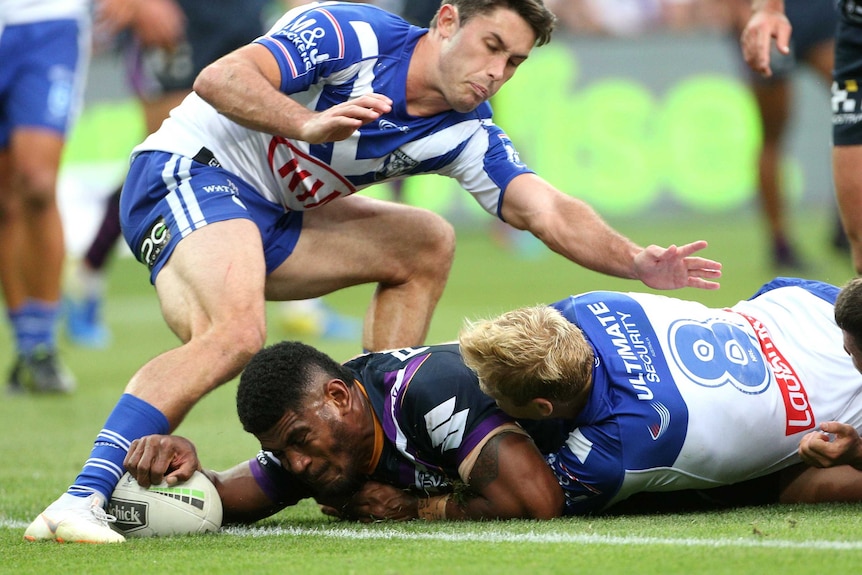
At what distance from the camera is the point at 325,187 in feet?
17.2

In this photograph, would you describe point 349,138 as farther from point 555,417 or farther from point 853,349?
point 853,349

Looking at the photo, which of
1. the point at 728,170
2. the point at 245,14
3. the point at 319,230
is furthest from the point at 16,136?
the point at 728,170

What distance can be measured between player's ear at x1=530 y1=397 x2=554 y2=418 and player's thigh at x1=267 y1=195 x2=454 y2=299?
64.6 inches

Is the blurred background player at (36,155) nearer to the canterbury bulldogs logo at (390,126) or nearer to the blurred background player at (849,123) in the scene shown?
the canterbury bulldogs logo at (390,126)

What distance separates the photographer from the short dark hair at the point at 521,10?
16.0 ft

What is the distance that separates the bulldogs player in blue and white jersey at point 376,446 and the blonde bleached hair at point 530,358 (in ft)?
0.50

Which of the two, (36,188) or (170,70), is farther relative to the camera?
(170,70)

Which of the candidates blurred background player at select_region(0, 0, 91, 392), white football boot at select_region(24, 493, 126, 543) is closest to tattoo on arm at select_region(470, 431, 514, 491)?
white football boot at select_region(24, 493, 126, 543)

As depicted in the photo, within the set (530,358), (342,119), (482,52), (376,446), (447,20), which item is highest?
(447,20)

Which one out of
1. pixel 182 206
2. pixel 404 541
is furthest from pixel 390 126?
pixel 404 541

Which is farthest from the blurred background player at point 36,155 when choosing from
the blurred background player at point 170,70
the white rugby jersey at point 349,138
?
the white rugby jersey at point 349,138

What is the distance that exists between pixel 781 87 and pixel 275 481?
8071 millimetres

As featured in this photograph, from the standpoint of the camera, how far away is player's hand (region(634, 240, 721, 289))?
15.1ft

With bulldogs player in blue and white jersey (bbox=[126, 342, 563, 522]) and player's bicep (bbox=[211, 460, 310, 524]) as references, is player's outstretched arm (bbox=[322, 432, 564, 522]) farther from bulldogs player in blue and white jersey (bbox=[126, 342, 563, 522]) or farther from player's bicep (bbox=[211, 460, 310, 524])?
player's bicep (bbox=[211, 460, 310, 524])
